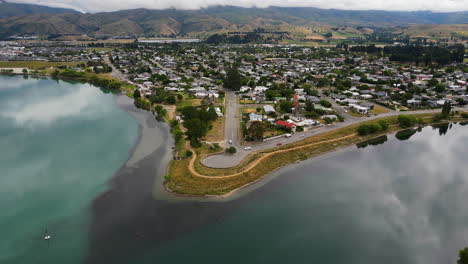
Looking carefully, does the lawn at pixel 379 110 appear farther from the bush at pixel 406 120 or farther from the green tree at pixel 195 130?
the green tree at pixel 195 130

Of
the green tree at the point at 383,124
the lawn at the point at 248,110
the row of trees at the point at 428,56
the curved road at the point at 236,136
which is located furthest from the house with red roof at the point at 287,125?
the row of trees at the point at 428,56

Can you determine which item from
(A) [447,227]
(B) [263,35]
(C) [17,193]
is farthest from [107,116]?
(B) [263,35]

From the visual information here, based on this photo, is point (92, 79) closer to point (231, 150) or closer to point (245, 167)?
point (231, 150)

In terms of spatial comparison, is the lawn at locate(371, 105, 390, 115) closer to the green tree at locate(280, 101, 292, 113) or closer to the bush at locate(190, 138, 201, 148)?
the green tree at locate(280, 101, 292, 113)

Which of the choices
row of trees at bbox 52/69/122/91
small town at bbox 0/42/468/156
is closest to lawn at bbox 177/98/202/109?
small town at bbox 0/42/468/156

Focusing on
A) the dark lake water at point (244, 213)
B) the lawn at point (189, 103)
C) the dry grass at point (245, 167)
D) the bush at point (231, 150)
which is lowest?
the dark lake water at point (244, 213)

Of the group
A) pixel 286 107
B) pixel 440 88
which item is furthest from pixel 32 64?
pixel 440 88
